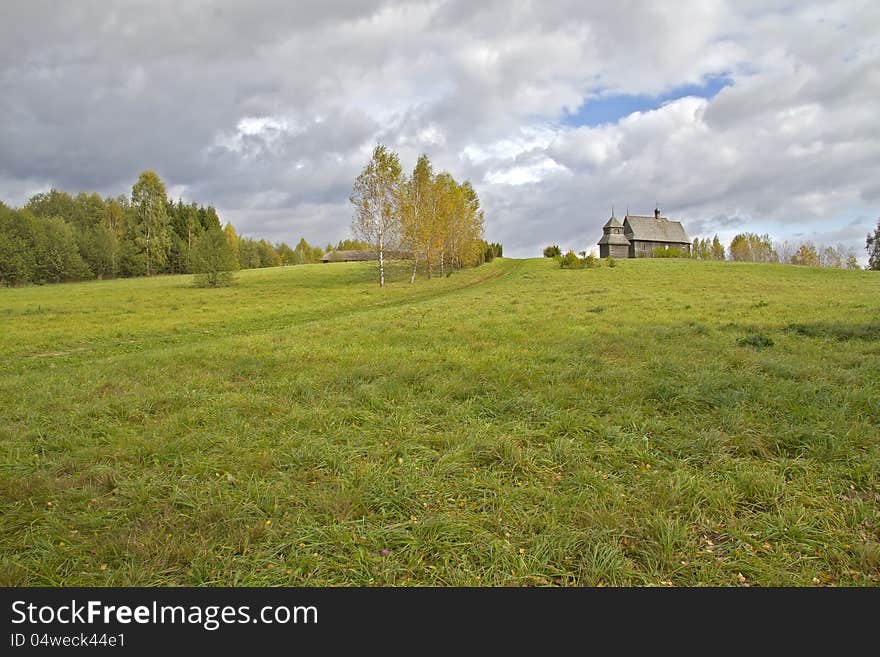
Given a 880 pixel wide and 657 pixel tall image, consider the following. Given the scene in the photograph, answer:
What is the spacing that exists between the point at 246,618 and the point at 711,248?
141 metres

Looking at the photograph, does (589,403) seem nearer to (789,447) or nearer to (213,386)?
(789,447)

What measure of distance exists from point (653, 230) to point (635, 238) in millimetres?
5138

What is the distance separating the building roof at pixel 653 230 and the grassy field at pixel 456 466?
254 ft

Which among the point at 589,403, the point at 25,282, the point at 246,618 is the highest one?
the point at 25,282

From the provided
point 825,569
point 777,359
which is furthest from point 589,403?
point 777,359

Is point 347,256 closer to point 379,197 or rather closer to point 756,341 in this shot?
point 379,197

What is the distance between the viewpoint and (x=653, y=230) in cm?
8206

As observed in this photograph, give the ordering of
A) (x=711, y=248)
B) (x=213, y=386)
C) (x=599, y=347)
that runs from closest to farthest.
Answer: (x=213, y=386) < (x=599, y=347) < (x=711, y=248)

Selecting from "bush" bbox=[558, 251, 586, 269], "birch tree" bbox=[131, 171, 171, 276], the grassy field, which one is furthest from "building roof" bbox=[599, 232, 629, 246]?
the grassy field

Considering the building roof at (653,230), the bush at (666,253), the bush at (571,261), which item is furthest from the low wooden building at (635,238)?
the bush at (571,261)

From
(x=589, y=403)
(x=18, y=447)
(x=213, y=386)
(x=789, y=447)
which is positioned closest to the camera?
(x=789, y=447)

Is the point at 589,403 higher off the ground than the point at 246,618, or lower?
higher

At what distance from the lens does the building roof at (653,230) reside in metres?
80.9

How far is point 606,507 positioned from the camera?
3.88 meters
